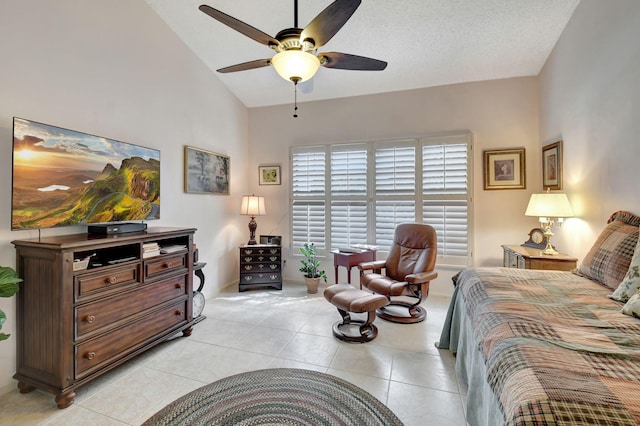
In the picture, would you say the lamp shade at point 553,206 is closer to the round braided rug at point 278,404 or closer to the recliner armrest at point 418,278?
the recliner armrest at point 418,278

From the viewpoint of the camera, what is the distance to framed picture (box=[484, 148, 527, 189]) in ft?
12.0

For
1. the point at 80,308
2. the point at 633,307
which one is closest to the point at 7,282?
the point at 80,308

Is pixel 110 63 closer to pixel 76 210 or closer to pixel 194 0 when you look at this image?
pixel 194 0

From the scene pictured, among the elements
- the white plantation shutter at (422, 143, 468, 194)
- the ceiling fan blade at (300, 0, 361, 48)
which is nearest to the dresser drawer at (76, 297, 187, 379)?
the ceiling fan blade at (300, 0, 361, 48)

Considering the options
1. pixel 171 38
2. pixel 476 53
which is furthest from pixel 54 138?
pixel 476 53

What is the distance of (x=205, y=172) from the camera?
3.89 meters

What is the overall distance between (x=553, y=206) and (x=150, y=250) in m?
3.79

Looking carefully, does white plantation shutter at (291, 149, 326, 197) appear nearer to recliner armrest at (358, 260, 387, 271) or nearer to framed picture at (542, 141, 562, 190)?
recliner armrest at (358, 260, 387, 271)

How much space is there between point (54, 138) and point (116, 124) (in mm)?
628

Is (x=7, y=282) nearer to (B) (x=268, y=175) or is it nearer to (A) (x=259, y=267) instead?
(A) (x=259, y=267)

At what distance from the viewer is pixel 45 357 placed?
1909 mm

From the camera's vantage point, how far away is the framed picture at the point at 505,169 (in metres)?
3.67

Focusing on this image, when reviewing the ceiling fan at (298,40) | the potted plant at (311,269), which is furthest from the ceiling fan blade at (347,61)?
the potted plant at (311,269)

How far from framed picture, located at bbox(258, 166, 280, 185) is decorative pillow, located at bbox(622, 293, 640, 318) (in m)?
4.09
